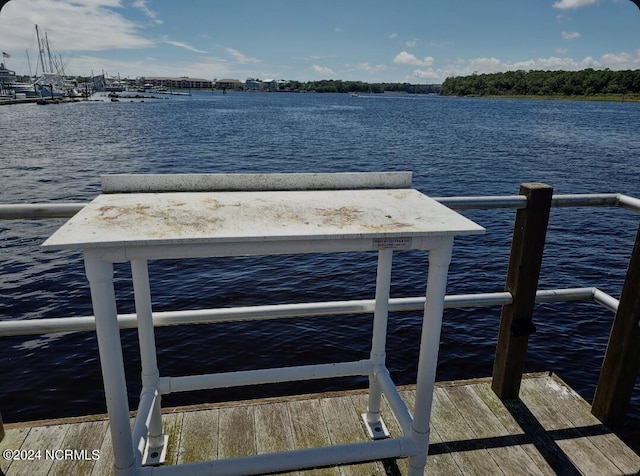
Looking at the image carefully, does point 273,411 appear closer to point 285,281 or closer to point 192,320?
point 192,320

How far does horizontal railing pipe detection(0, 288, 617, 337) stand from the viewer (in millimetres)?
2637

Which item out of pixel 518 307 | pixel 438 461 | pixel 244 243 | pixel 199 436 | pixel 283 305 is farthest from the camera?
pixel 518 307

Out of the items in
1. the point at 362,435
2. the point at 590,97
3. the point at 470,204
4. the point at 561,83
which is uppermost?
the point at 561,83

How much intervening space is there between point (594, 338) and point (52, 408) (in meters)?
11.1

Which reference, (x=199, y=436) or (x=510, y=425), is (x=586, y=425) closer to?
(x=510, y=425)

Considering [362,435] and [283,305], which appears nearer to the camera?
[283,305]

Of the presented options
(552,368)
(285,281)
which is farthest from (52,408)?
(552,368)

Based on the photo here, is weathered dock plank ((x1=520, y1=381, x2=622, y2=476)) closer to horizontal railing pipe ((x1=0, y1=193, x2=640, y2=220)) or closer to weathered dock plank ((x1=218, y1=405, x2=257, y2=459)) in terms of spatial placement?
horizontal railing pipe ((x1=0, y1=193, x2=640, y2=220))

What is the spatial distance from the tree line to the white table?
17023 cm

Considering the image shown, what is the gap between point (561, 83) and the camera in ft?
508

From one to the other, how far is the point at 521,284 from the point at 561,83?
18045cm

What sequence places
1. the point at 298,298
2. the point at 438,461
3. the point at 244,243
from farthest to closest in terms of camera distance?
1. the point at 298,298
2. the point at 438,461
3. the point at 244,243

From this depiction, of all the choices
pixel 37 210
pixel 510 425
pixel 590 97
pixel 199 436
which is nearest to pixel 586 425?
pixel 510 425

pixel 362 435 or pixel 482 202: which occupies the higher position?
pixel 482 202
